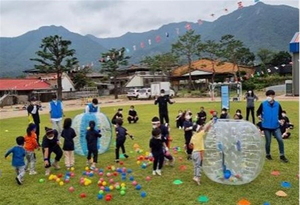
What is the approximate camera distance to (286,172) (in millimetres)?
7551

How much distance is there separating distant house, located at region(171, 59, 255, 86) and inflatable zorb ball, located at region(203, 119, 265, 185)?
49533 mm

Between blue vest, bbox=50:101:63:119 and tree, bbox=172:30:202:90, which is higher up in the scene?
tree, bbox=172:30:202:90

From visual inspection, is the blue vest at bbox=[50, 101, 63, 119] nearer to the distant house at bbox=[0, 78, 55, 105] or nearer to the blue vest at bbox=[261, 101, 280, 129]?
the blue vest at bbox=[261, 101, 280, 129]

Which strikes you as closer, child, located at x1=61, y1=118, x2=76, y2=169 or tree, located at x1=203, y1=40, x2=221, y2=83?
child, located at x1=61, y1=118, x2=76, y2=169

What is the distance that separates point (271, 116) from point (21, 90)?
1926 inches

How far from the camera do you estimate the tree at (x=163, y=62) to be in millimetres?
59906

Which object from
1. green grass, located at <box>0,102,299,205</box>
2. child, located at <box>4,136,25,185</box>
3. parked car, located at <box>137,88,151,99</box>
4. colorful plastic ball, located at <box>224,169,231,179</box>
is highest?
parked car, located at <box>137,88,151,99</box>

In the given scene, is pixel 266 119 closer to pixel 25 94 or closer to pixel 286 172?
pixel 286 172

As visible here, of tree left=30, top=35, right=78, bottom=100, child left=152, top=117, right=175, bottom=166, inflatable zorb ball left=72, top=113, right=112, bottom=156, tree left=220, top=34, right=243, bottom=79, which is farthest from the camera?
tree left=220, top=34, right=243, bottom=79

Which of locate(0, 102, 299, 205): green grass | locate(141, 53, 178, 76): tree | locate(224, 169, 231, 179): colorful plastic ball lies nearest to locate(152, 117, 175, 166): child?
locate(0, 102, 299, 205): green grass

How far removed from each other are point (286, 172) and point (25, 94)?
50427 millimetres

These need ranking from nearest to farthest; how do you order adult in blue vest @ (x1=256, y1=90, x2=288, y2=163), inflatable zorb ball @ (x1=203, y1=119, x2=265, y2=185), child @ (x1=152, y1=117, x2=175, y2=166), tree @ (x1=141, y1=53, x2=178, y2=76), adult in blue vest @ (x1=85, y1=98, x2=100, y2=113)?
inflatable zorb ball @ (x1=203, y1=119, x2=265, y2=185), child @ (x1=152, y1=117, x2=175, y2=166), adult in blue vest @ (x1=256, y1=90, x2=288, y2=163), adult in blue vest @ (x1=85, y1=98, x2=100, y2=113), tree @ (x1=141, y1=53, x2=178, y2=76)

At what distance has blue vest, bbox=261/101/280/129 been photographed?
27.7 ft

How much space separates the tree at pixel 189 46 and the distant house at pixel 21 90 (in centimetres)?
2237
